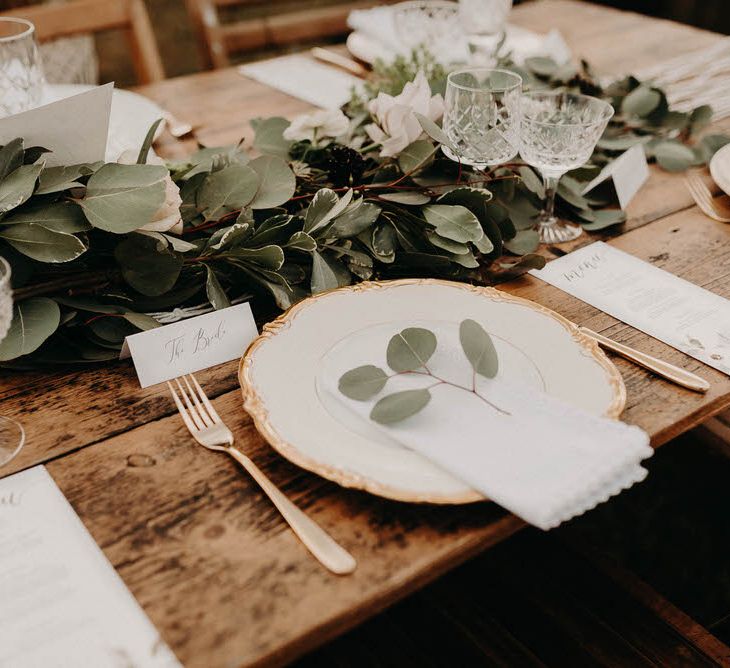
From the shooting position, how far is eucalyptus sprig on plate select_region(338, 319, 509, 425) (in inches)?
25.4

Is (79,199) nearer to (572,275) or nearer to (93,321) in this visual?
(93,321)

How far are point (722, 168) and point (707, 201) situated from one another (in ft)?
0.19

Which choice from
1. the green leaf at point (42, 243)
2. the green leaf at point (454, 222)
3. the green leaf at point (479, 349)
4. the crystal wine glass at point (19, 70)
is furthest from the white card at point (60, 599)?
the crystal wine glass at point (19, 70)

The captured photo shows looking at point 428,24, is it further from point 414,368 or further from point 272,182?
point 414,368

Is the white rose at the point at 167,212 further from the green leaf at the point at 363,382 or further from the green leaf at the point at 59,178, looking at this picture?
the green leaf at the point at 363,382

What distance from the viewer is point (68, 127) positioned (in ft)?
2.55

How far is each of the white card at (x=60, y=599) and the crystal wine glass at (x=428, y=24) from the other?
4.09 ft

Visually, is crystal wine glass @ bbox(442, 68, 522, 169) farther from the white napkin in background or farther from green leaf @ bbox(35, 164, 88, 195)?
the white napkin in background

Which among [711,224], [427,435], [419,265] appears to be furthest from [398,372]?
[711,224]

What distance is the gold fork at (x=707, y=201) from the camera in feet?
3.64

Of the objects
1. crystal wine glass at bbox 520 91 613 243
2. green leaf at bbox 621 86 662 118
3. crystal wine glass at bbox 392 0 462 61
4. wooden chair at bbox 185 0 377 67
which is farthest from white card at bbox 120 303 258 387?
wooden chair at bbox 185 0 377 67

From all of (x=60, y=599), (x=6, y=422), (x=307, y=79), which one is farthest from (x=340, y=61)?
(x=60, y=599)

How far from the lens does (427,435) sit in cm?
63

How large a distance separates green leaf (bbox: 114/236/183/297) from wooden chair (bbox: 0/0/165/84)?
3.53 feet
